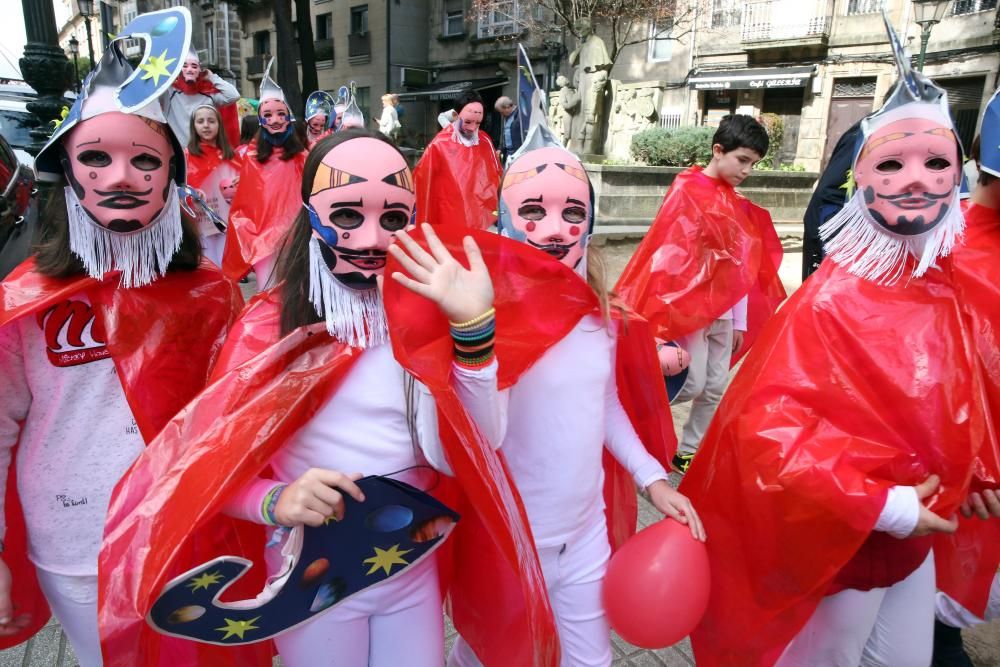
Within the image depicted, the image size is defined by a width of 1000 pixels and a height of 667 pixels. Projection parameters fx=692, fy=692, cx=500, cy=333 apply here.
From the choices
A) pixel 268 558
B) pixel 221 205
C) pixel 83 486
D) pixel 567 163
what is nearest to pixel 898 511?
pixel 567 163

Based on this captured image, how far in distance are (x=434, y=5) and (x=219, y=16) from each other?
14277 mm

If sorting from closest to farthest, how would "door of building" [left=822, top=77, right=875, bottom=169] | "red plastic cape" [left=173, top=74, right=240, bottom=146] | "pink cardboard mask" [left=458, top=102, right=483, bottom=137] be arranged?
"red plastic cape" [left=173, top=74, right=240, bottom=146] → "pink cardboard mask" [left=458, top=102, right=483, bottom=137] → "door of building" [left=822, top=77, right=875, bottom=169]

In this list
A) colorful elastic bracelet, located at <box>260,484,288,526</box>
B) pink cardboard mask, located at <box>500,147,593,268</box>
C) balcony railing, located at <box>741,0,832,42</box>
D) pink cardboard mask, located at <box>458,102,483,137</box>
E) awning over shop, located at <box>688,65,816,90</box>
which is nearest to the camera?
colorful elastic bracelet, located at <box>260,484,288,526</box>

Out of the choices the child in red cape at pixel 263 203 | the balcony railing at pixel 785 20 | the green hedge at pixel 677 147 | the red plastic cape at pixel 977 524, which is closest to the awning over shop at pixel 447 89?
the balcony railing at pixel 785 20

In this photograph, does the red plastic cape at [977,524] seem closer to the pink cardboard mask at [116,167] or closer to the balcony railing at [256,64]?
the pink cardboard mask at [116,167]

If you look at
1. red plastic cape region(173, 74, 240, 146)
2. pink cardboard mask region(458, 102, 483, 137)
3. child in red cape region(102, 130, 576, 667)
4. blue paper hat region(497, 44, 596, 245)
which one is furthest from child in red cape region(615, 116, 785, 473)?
red plastic cape region(173, 74, 240, 146)

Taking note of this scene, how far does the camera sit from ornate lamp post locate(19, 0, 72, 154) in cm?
507

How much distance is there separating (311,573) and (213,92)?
20.3ft

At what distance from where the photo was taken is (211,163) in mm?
6000

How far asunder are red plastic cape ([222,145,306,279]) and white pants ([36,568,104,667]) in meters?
3.40

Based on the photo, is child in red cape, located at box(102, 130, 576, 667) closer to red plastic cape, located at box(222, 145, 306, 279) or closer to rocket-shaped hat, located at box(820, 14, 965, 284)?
rocket-shaped hat, located at box(820, 14, 965, 284)

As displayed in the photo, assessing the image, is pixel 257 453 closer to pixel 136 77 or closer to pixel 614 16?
pixel 136 77

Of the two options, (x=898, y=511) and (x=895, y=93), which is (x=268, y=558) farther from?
(x=895, y=93)

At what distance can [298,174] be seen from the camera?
529 centimetres
